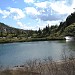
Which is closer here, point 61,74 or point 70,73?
point 70,73

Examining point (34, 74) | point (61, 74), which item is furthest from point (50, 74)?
point (34, 74)

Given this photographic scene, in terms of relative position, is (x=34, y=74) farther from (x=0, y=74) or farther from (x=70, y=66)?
(x=70, y=66)

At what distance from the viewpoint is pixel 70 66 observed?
22.5m

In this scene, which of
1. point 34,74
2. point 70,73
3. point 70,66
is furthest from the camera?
point 34,74

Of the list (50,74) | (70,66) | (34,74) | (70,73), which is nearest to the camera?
(70,73)

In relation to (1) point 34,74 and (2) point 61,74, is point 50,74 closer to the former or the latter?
(2) point 61,74

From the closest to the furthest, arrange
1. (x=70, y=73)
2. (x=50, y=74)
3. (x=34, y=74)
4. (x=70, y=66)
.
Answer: (x=70, y=73) → (x=70, y=66) → (x=50, y=74) → (x=34, y=74)

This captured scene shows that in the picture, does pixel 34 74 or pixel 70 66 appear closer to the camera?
pixel 70 66

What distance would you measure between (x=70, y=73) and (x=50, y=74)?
158 inches

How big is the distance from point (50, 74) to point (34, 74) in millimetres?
3796

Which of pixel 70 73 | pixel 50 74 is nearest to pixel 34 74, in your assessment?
pixel 50 74

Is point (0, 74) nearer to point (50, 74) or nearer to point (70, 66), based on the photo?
point (50, 74)

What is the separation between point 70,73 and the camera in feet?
67.5

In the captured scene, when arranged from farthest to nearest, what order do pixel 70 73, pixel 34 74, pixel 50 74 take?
pixel 34 74 < pixel 50 74 < pixel 70 73
